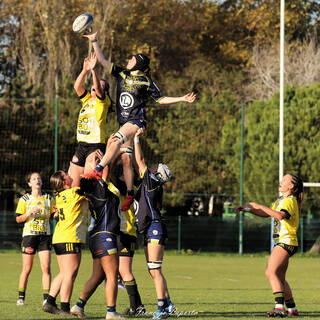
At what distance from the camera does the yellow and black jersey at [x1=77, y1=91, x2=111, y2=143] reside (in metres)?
12.9

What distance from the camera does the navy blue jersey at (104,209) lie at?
31.8 ft

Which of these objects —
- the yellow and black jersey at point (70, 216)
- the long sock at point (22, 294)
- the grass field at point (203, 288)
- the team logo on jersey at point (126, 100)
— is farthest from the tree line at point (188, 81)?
the yellow and black jersey at point (70, 216)

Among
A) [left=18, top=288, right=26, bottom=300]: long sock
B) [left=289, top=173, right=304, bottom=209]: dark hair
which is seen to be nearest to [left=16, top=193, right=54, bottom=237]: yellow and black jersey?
[left=18, top=288, right=26, bottom=300]: long sock

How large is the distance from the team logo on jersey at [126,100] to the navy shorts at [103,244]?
9.76 ft

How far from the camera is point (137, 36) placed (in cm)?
4584

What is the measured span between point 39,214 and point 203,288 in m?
4.49

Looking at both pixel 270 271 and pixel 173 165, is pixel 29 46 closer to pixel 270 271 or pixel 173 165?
pixel 173 165

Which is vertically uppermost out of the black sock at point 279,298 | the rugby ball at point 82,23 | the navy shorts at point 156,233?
the rugby ball at point 82,23

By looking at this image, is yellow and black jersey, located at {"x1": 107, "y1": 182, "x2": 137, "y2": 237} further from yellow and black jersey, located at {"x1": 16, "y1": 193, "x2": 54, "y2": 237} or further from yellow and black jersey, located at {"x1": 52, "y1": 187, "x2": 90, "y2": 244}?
yellow and black jersey, located at {"x1": 16, "y1": 193, "x2": 54, "y2": 237}

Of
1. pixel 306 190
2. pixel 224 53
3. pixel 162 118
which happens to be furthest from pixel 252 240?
pixel 224 53

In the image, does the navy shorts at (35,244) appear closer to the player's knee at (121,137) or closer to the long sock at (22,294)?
the long sock at (22,294)

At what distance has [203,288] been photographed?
15.1m

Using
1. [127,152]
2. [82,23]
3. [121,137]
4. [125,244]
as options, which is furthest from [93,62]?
[125,244]

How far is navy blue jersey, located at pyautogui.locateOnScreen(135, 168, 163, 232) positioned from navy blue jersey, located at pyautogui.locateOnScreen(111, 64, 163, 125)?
194cm
